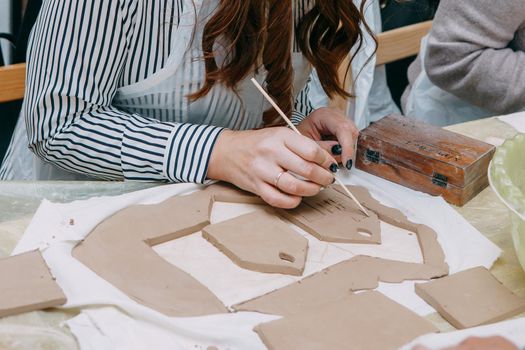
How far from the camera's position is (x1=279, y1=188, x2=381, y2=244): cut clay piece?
955 mm

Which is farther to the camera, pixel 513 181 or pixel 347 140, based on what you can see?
pixel 347 140

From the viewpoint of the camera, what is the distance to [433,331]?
766 millimetres

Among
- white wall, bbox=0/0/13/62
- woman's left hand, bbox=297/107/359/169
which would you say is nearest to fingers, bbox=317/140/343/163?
woman's left hand, bbox=297/107/359/169

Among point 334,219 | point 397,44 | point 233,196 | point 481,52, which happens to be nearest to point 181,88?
point 233,196

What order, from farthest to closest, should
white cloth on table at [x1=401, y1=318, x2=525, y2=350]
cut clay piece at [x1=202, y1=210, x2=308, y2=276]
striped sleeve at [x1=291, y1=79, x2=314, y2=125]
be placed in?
striped sleeve at [x1=291, y1=79, x2=314, y2=125] < cut clay piece at [x1=202, y1=210, x2=308, y2=276] < white cloth on table at [x1=401, y1=318, x2=525, y2=350]

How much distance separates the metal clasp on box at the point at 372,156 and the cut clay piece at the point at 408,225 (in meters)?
0.07

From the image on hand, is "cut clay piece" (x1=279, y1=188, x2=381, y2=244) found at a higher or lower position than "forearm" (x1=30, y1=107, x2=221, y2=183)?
lower

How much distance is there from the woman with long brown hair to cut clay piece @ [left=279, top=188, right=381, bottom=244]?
0.11 feet

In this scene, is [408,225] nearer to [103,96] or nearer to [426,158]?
[426,158]

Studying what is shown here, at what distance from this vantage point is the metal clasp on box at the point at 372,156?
1133 millimetres

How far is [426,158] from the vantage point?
108cm

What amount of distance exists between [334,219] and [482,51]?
2.51 feet

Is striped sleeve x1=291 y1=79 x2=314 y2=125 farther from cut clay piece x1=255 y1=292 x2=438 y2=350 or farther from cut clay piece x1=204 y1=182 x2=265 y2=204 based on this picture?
cut clay piece x1=255 y1=292 x2=438 y2=350

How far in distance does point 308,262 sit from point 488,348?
1.08 feet
